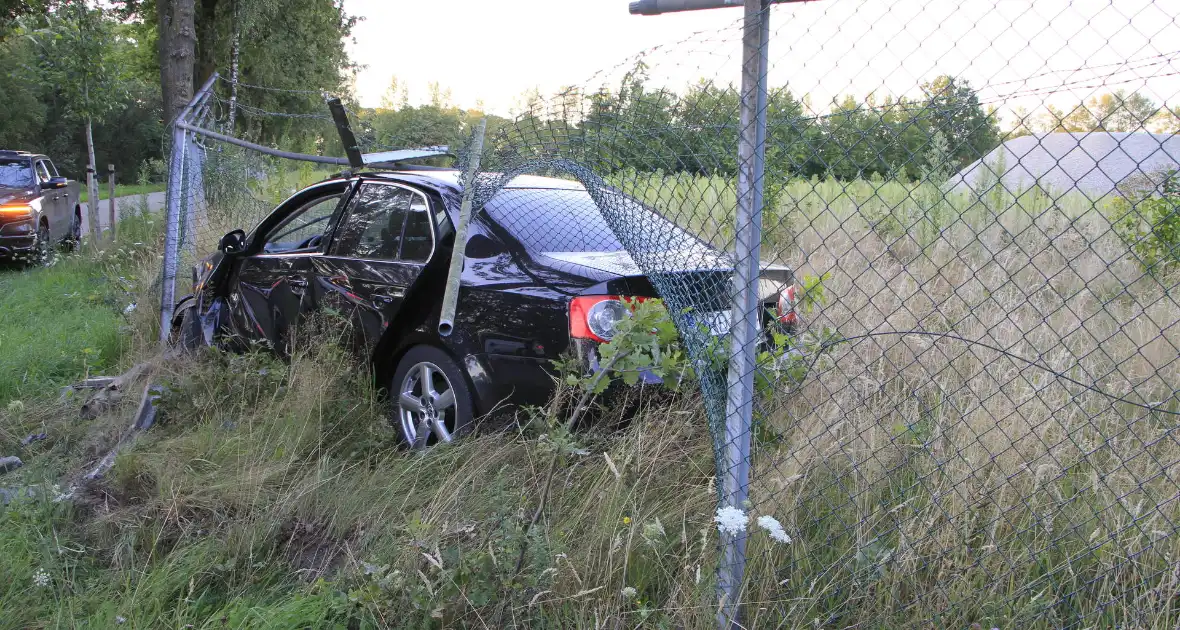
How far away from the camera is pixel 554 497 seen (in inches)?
119

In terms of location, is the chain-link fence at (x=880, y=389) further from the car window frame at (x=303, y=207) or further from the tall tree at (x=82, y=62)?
the tall tree at (x=82, y=62)

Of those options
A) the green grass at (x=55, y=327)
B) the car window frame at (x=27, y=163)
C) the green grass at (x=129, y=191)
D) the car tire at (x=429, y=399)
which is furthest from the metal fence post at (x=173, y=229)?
the green grass at (x=129, y=191)

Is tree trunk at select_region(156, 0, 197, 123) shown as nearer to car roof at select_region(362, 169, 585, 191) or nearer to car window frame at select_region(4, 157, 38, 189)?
car window frame at select_region(4, 157, 38, 189)

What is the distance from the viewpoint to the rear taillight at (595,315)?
10.6ft

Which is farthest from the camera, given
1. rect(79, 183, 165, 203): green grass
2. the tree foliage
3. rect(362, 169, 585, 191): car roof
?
rect(79, 183, 165, 203): green grass

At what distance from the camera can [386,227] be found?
434 cm

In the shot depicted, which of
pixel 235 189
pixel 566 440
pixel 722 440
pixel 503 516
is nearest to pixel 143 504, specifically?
pixel 503 516

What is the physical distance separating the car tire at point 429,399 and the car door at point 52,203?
1046cm

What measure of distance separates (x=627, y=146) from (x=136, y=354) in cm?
481

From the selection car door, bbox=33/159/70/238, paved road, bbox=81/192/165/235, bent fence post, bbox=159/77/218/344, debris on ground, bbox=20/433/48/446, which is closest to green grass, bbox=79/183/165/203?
paved road, bbox=81/192/165/235

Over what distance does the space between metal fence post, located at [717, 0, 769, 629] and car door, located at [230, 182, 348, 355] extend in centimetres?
301

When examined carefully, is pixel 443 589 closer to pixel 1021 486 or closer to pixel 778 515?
pixel 778 515

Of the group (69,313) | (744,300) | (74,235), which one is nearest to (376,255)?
(744,300)

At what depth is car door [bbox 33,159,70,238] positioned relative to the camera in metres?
11.9
